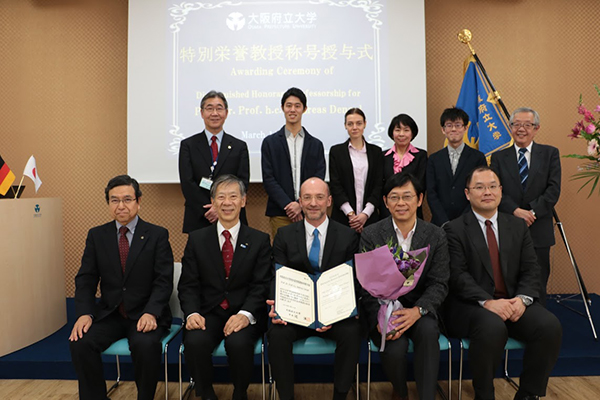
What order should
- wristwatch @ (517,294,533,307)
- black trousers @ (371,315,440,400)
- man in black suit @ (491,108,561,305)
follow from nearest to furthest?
black trousers @ (371,315,440,400)
wristwatch @ (517,294,533,307)
man in black suit @ (491,108,561,305)

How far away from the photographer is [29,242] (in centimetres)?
348

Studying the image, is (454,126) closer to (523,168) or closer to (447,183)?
(447,183)

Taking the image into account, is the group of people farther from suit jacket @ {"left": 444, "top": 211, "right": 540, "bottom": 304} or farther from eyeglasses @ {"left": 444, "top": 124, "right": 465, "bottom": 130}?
eyeglasses @ {"left": 444, "top": 124, "right": 465, "bottom": 130}

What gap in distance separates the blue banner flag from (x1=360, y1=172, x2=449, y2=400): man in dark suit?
174cm

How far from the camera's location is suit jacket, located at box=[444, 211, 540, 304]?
269cm

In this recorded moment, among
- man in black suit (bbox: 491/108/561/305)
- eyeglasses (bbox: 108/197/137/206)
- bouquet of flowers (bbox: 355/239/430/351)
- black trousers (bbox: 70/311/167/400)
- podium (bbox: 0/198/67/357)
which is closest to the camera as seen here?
bouquet of flowers (bbox: 355/239/430/351)

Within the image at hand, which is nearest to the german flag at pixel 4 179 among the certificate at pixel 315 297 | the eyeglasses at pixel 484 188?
the certificate at pixel 315 297

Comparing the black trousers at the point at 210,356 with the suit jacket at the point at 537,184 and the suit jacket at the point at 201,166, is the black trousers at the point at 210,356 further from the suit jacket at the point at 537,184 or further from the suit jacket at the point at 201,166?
the suit jacket at the point at 537,184

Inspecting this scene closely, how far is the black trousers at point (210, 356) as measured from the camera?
2.45 meters

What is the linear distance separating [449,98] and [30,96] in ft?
13.7

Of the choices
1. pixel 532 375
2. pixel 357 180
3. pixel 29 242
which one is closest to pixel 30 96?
pixel 29 242

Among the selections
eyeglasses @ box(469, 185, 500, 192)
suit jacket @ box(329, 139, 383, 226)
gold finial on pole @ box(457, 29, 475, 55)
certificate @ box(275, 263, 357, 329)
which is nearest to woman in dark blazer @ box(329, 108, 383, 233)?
suit jacket @ box(329, 139, 383, 226)

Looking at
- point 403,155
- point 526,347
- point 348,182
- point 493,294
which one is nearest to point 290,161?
point 348,182

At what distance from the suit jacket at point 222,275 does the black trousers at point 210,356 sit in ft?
0.63
